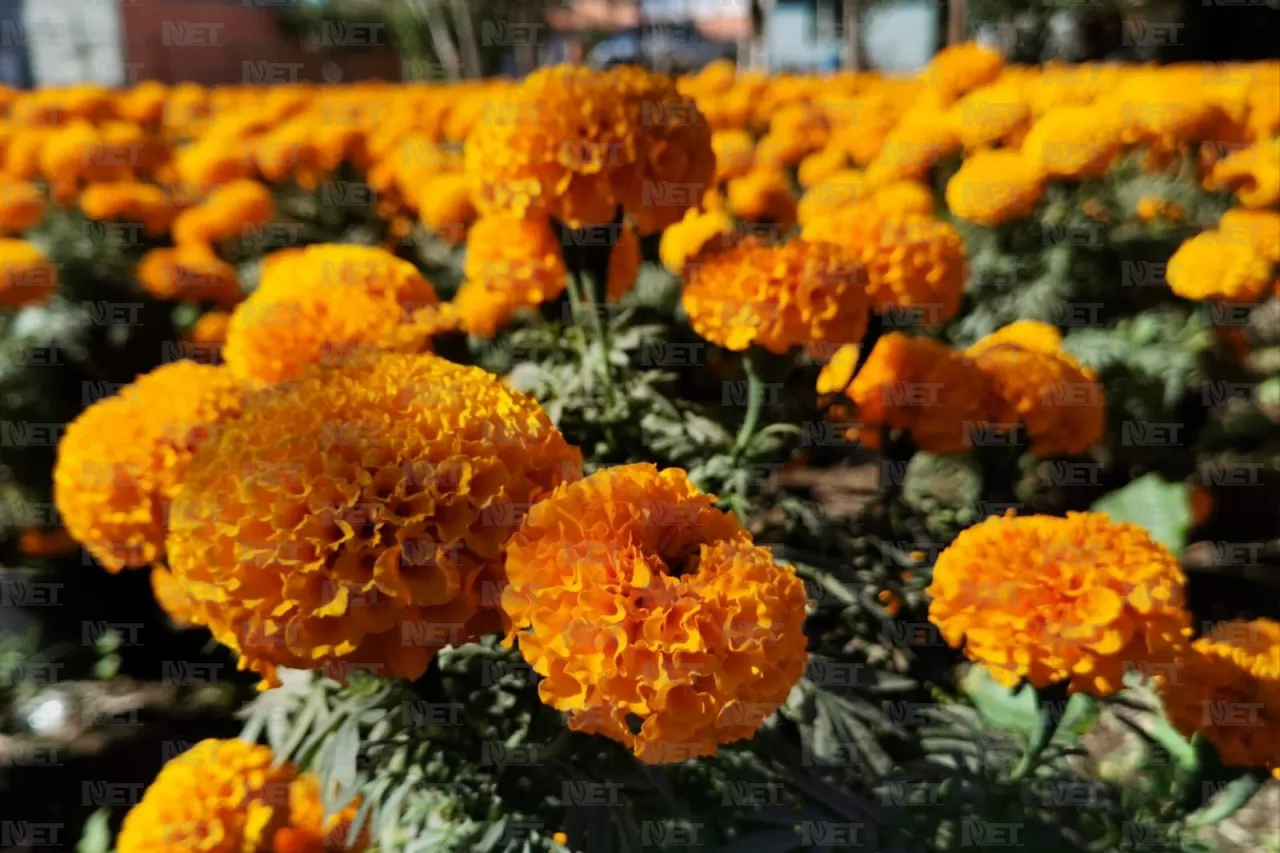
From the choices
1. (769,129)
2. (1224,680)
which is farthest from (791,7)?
(1224,680)

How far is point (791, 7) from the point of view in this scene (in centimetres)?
2573

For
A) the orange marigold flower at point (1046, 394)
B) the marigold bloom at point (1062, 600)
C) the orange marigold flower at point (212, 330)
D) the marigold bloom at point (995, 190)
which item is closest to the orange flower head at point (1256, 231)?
the marigold bloom at point (995, 190)

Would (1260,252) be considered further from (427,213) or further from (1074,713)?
(427,213)

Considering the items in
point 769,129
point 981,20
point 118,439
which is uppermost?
point 981,20

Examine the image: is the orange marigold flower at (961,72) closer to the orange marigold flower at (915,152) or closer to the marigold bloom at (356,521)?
the orange marigold flower at (915,152)

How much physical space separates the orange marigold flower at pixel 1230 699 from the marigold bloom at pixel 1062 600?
19cm

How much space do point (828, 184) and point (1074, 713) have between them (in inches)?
81.6

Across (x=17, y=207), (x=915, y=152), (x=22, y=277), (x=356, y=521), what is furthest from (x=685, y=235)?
(x=17, y=207)

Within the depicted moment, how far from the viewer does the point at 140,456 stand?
1.55 meters

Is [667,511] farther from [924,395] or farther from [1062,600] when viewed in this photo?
[924,395]

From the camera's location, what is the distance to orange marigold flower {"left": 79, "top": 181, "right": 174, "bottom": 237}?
4074mm

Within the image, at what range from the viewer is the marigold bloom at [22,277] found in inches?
133

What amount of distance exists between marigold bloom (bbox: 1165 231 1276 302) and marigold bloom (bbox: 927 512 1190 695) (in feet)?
5.95

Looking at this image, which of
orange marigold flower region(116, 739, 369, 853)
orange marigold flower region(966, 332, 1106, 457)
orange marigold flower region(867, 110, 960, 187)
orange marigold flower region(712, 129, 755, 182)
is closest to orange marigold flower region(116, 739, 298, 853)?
orange marigold flower region(116, 739, 369, 853)
